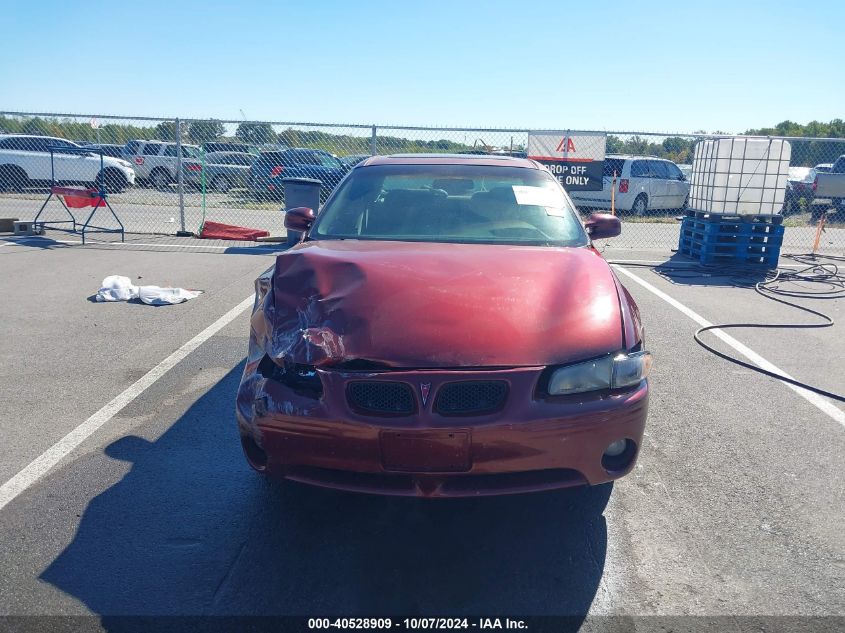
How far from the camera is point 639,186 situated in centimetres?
1794

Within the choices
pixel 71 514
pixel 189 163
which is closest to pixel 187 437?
pixel 71 514

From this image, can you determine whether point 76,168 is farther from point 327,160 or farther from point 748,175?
point 748,175

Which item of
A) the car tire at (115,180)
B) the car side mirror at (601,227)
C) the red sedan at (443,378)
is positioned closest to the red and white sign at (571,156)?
the car side mirror at (601,227)

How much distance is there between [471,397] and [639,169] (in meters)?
16.6

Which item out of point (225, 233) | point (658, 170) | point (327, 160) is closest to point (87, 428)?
point (225, 233)

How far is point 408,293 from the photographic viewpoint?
10.4ft

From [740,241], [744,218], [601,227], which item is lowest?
[740,241]

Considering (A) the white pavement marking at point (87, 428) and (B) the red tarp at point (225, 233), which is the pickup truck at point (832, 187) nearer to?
(B) the red tarp at point (225, 233)

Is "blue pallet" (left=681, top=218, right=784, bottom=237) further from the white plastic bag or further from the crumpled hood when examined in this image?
the crumpled hood

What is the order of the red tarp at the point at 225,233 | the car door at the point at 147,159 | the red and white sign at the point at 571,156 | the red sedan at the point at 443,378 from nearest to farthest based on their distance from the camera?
the red sedan at the point at 443,378
the red and white sign at the point at 571,156
the red tarp at the point at 225,233
the car door at the point at 147,159

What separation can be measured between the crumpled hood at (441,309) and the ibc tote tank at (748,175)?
7.69 metres

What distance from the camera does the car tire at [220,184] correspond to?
1520 centimetres

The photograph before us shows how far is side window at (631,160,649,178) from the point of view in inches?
701

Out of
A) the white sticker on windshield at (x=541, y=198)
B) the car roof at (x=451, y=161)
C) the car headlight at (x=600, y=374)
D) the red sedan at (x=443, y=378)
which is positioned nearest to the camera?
the red sedan at (x=443, y=378)
